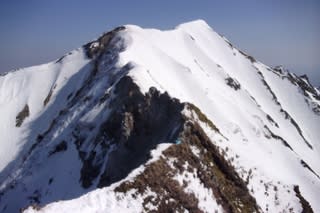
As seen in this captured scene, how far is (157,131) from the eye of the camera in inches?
1593

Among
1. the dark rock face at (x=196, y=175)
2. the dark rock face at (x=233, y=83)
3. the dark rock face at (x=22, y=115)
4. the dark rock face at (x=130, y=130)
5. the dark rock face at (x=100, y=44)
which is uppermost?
the dark rock face at (x=100, y=44)

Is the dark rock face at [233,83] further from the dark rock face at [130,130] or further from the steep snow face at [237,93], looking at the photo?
the dark rock face at [130,130]

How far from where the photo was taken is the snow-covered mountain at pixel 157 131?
2628 cm

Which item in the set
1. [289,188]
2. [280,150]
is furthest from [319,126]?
[289,188]

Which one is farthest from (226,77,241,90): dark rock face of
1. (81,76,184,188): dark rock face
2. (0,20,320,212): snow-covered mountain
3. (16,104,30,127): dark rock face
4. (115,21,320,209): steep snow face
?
(16,104,30,127): dark rock face

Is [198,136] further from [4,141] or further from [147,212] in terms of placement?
[4,141]

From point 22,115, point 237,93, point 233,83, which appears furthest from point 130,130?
point 233,83

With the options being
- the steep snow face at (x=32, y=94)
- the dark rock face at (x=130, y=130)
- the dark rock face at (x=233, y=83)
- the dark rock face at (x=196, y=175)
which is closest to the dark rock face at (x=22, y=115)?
the steep snow face at (x=32, y=94)

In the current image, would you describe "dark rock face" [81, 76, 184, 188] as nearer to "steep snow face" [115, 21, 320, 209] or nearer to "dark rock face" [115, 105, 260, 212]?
"steep snow face" [115, 21, 320, 209]

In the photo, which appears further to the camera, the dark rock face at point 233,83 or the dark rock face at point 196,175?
the dark rock face at point 233,83

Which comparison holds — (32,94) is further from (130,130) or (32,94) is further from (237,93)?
(130,130)

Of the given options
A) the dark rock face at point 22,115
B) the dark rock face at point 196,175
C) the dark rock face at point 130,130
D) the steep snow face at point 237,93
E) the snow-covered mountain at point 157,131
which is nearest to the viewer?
the dark rock face at point 196,175

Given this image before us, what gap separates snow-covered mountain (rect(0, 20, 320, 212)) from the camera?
26281mm

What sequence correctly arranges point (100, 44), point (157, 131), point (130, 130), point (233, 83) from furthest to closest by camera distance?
point (100, 44) → point (233, 83) → point (130, 130) → point (157, 131)
